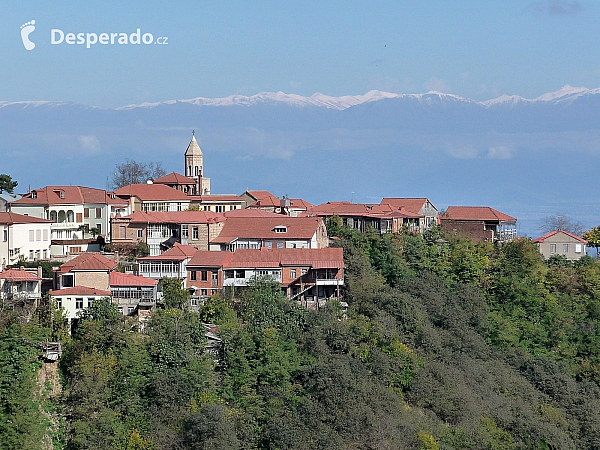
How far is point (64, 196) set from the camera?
4581cm

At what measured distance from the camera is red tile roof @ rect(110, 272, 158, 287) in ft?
113

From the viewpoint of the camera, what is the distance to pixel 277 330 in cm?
3356

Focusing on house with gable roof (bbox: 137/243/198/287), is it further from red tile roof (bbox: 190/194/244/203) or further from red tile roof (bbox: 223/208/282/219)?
red tile roof (bbox: 190/194/244/203)

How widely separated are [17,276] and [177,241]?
9.08 m

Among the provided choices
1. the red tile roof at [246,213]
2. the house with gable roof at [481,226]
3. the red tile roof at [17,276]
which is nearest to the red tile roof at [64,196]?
the red tile roof at [246,213]

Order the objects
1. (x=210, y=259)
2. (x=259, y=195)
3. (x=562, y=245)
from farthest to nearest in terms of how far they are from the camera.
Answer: (x=259, y=195) < (x=562, y=245) < (x=210, y=259)

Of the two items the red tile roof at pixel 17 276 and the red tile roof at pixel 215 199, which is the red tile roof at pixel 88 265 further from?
the red tile roof at pixel 215 199

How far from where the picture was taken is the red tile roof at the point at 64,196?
1766 inches

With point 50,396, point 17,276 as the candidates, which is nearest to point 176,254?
point 17,276

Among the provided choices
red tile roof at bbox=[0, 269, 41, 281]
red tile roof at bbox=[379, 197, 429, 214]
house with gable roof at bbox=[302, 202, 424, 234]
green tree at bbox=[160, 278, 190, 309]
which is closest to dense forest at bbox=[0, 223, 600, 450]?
green tree at bbox=[160, 278, 190, 309]

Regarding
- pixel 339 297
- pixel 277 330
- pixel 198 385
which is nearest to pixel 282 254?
pixel 339 297

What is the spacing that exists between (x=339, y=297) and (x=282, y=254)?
310 centimetres

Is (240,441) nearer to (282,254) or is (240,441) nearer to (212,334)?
(212,334)

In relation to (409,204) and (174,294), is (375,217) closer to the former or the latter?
(409,204)
